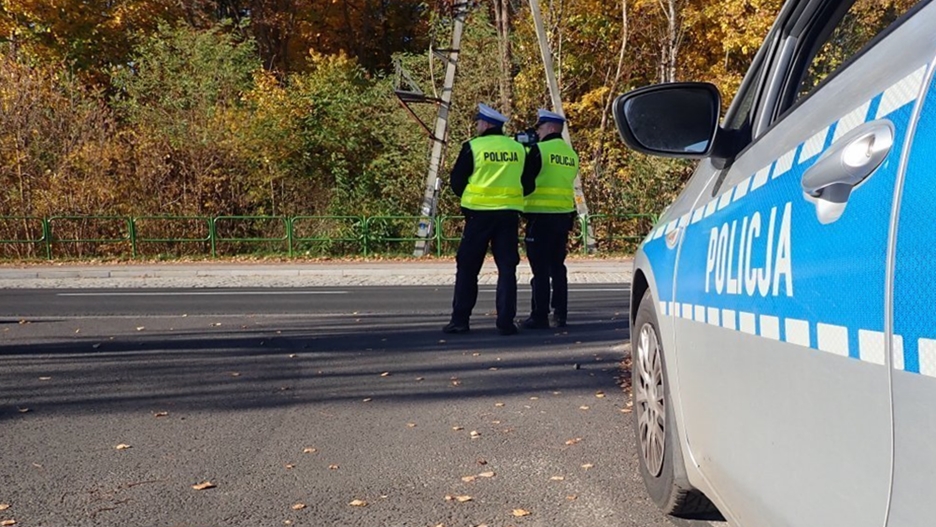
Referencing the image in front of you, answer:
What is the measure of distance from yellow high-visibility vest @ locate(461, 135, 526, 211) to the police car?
4.91 m

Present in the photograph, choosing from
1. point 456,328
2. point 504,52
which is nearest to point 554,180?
point 456,328

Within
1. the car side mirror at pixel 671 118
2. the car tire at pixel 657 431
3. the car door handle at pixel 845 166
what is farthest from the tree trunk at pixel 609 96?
the car door handle at pixel 845 166

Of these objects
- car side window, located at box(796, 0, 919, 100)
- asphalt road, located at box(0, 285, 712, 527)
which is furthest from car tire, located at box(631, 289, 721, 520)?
car side window, located at box(796, 0, 919, 100)

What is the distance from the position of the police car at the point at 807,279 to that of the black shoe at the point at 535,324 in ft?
19.3

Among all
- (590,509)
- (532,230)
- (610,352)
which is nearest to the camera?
(590,509)

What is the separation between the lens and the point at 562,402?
20.1 feet

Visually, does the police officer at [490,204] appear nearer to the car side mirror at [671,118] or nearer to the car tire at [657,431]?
the car tire at [657,431]

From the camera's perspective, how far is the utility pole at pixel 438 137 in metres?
23.2

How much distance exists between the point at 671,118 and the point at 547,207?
6.06 meters

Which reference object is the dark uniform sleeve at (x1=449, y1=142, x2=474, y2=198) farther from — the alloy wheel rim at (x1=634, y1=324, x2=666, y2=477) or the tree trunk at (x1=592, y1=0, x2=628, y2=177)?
the tree trunk at (x1=592, y1=0, x2=628, y2=177)

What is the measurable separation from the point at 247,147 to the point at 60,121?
4.54 m

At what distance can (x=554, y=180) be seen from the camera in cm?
907

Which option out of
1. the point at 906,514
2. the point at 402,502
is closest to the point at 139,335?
the point at 402,502

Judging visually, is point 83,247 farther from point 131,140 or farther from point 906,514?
point 906,514
